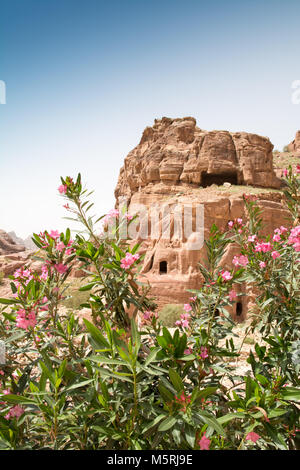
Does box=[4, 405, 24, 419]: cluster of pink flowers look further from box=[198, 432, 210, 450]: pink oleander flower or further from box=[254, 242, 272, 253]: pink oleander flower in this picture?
box=[254, 242, 272, 253]: pink oleander flower

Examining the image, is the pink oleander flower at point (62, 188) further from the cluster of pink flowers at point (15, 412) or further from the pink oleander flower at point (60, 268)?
the cluster of pink flowers at point (15, 412)

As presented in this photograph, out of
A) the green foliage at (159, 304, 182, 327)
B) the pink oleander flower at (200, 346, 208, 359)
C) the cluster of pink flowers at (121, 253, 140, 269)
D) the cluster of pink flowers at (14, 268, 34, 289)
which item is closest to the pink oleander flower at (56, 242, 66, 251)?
the cluster of pink flowers at (14, 268, 34, 289)

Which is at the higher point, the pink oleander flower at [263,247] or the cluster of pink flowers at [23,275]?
the pink oleander flower at [263,247]

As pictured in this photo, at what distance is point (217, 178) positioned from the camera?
877 inches

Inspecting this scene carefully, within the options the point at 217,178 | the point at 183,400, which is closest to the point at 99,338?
the point at 183,400

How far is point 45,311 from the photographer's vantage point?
2.37 meters

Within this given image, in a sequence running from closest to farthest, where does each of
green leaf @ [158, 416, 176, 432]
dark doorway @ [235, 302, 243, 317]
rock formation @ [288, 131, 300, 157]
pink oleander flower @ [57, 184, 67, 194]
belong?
green leaf @ [158, 416, 176, 432] → pink oleander flower @ [57, 184, 67, 194] → dark doorway @ [235, 302, 243, 317] → rock formation @ [288, 131, 300, 157]

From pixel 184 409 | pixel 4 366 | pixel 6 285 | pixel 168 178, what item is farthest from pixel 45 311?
pixel 6 285

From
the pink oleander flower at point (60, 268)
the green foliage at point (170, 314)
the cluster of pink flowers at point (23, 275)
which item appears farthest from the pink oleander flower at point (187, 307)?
the green foliage at point (170, 314)

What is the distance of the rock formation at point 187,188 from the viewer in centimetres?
1535

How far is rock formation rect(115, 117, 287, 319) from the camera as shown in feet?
50.4

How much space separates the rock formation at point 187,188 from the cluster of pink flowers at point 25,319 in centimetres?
1321
